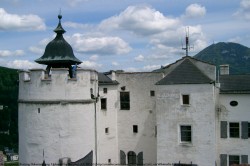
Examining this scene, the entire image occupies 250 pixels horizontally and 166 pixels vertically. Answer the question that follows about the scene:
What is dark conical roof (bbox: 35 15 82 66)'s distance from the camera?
24766 mm

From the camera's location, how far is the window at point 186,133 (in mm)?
25875

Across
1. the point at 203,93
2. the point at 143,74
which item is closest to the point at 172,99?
the point at 203,93

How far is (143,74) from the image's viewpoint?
2967cm

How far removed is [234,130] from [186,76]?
532cm

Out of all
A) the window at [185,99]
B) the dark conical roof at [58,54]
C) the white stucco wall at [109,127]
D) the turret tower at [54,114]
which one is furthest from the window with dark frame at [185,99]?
the dark conical roof at [58,54]

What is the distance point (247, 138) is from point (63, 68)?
13960 mm

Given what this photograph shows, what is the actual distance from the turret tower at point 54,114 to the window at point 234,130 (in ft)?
34.0

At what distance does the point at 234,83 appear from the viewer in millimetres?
27500

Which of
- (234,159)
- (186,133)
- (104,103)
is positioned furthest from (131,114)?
(234,159)

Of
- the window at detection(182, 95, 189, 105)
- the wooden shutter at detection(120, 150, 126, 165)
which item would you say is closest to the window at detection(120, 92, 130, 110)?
the wooden shutter at detection(120, 150, 126, 165)

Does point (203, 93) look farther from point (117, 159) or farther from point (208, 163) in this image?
point (117, 159)

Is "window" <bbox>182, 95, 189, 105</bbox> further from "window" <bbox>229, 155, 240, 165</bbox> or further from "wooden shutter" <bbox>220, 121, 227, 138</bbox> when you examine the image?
"window" <bbox>229, 155, 240, 165</bbox>

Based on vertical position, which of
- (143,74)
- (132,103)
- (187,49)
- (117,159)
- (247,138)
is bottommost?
(117,159)

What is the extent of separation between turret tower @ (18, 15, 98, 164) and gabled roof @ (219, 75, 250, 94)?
10292mm
